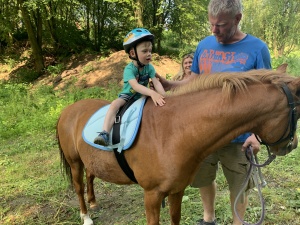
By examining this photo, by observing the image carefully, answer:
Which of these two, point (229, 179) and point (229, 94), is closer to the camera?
point (229, 94)

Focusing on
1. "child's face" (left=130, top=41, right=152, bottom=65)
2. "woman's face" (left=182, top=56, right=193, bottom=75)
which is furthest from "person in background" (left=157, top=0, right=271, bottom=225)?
"woman's face" (left=182, top=56, right=193, bottom=75)

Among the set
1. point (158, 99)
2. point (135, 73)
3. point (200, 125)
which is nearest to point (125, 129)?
point (158, 99)

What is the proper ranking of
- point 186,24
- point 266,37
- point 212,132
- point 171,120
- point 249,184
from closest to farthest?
point 212,132, point 171,120, point 249,184, point 186,24, point 266,37

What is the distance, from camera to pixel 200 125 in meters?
1.87

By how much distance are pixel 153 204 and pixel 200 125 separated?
2.52 feet

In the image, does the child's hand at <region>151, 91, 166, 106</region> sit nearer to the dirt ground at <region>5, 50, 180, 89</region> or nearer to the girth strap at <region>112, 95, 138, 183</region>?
the girth strap at <region>112, 95, 138, 183</region>

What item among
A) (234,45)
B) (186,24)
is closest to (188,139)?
(234,45)

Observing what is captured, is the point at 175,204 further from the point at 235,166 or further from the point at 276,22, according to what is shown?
the point at 276,22

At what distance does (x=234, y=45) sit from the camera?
214cm

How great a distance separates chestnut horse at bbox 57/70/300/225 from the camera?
1.65 m

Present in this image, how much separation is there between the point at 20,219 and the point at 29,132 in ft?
11.3

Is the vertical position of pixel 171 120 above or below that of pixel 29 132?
above

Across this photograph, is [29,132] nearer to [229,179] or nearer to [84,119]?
[84,119]

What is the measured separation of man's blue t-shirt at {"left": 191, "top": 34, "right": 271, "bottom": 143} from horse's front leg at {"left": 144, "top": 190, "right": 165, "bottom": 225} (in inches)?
32.5
